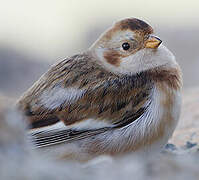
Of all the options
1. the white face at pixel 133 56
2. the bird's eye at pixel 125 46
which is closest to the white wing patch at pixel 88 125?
the white face at pixel 133 56

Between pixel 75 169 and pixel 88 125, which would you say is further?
pixel 88 125

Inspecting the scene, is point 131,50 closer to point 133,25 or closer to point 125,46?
point 125,46

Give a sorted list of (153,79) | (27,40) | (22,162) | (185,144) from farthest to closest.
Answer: (27,40), (185,144), (153,79), (22,162)

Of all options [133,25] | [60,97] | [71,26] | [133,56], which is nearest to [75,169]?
[60,97]

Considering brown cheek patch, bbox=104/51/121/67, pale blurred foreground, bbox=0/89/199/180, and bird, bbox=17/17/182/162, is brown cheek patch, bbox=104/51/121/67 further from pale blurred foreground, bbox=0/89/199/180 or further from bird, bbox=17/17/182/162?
pale blurred foreground, bbox=0/89/199/180

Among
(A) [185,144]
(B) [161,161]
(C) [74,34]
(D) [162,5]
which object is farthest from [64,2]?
(B) [161,161]

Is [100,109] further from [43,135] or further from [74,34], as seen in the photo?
[74,34]

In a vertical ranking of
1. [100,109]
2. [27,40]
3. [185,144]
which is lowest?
[27,40]
